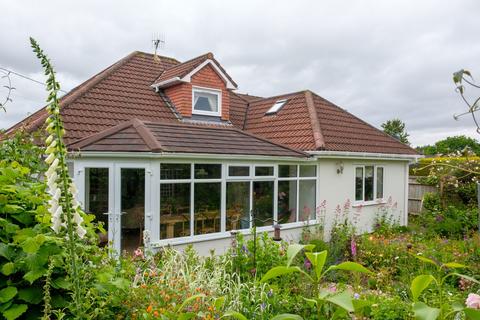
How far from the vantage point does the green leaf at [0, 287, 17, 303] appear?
7.80 feet

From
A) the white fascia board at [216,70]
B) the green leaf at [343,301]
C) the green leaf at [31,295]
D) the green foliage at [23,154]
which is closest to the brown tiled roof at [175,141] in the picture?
the green foliage at [23,154]

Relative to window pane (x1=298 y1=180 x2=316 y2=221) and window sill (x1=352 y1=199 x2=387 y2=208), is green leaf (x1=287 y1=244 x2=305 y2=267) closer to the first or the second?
window pane (x1=298 y1=180 x2=316 y2=221)

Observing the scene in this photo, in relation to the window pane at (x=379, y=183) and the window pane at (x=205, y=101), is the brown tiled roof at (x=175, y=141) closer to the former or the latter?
the window pane at (x=205, y=101)

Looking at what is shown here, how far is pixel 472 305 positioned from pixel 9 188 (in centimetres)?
309

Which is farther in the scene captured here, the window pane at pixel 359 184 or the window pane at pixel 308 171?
the window pane at pixel 359 184

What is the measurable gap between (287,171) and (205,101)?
4.31 meters

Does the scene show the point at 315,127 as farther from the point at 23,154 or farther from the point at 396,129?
the point at 396,129

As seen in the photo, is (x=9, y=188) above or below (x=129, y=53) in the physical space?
below

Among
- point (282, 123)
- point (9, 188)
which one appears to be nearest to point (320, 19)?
point (282, 123)

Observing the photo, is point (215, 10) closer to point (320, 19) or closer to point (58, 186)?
point (320, 19)

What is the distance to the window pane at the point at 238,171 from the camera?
9.29m

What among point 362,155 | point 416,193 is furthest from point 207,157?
point 416,193

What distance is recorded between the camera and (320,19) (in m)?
9.37

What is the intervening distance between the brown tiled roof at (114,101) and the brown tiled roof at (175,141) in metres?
1.28
